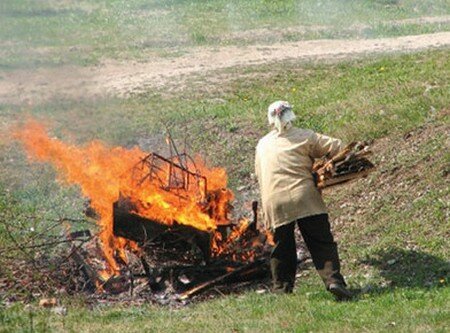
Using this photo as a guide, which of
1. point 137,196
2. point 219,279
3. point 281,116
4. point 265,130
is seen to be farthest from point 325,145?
point 265,130

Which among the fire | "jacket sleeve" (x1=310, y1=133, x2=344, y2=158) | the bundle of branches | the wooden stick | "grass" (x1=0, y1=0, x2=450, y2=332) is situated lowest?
the wooden stick

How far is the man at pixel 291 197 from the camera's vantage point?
935 centimetres

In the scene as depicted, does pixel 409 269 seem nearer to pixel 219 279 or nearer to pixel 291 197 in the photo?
pixel 291 197

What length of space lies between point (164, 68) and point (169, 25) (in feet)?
Answer: 22.4

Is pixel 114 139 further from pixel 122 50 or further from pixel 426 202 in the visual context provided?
→ pixel 122 50

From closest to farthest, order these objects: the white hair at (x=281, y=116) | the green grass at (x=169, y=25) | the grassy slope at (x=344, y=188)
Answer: the grassy slope at (x=344, y=188), the white hair at (x=281, y=116), the green grass at (x=169, y=25)

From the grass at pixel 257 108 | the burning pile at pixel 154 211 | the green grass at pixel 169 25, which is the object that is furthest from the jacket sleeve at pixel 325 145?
the green grass at pixel 169 25

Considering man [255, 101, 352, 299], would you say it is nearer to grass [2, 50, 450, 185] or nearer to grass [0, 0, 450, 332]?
grass [0, 0, 450, 332]

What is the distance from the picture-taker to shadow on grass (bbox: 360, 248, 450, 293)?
930 cm

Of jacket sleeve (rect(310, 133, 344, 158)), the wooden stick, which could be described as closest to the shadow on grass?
the wooden stick

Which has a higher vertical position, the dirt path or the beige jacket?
the beige jacket

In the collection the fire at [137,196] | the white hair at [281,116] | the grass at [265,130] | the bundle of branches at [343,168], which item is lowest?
the grass at [265,130]

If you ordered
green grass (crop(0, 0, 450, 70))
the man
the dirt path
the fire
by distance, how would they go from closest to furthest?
the man
the fire
the dirt path
green grass (crop(0, 0, 450, 70))

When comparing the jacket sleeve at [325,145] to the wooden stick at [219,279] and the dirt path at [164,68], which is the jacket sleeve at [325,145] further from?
the dirt path at [164,68]
